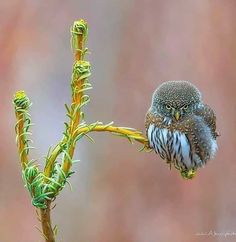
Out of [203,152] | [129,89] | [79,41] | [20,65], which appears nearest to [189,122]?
[203,152]

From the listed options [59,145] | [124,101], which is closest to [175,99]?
[59,145]

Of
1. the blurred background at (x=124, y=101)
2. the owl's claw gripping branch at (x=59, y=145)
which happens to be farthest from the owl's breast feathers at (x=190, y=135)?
the blurred background at (x=124, y=101)

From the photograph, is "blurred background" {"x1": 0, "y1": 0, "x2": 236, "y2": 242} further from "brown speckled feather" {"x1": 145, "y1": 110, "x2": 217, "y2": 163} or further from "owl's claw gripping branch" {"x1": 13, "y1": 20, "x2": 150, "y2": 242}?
"owl's claw gripping branch" {"x1": 13, "y1": 20, "x2": 150, "y2": 242}

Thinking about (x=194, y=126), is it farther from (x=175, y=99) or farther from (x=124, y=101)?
(x=124, y=101)

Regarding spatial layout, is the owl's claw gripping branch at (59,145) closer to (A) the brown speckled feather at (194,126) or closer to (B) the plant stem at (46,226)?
(B) the plant stem at (46,226)

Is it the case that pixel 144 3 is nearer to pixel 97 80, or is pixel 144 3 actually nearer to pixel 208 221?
pixel 97 80
